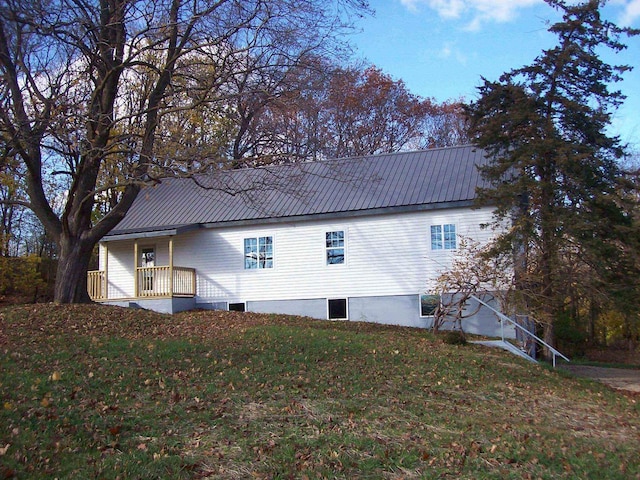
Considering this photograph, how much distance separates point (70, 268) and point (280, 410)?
31.3ft

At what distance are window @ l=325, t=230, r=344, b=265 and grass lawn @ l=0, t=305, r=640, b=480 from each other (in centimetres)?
740

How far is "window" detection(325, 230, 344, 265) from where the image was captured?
21.1m

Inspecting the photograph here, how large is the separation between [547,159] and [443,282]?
4.27m

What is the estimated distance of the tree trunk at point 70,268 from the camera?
15789 mm

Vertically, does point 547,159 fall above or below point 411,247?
above

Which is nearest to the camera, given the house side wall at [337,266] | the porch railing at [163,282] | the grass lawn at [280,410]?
the grass lawn at [280,410]

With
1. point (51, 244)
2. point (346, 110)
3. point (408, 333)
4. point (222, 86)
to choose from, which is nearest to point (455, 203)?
point (408, 333)

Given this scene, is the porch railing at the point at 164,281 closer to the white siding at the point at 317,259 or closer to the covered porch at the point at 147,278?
the covered porch at the point at 147,278

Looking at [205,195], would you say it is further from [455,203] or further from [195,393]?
[195,393]

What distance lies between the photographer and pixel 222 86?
49.9 ft

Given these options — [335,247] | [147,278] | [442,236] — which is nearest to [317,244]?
[335,247]

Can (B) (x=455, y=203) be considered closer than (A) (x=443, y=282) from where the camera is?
No

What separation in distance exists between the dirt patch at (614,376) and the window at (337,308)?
22.5 feet

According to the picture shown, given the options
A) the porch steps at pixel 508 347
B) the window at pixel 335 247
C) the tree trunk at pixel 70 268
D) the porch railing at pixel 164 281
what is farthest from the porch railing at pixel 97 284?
the porch steps at pixel 508 347
